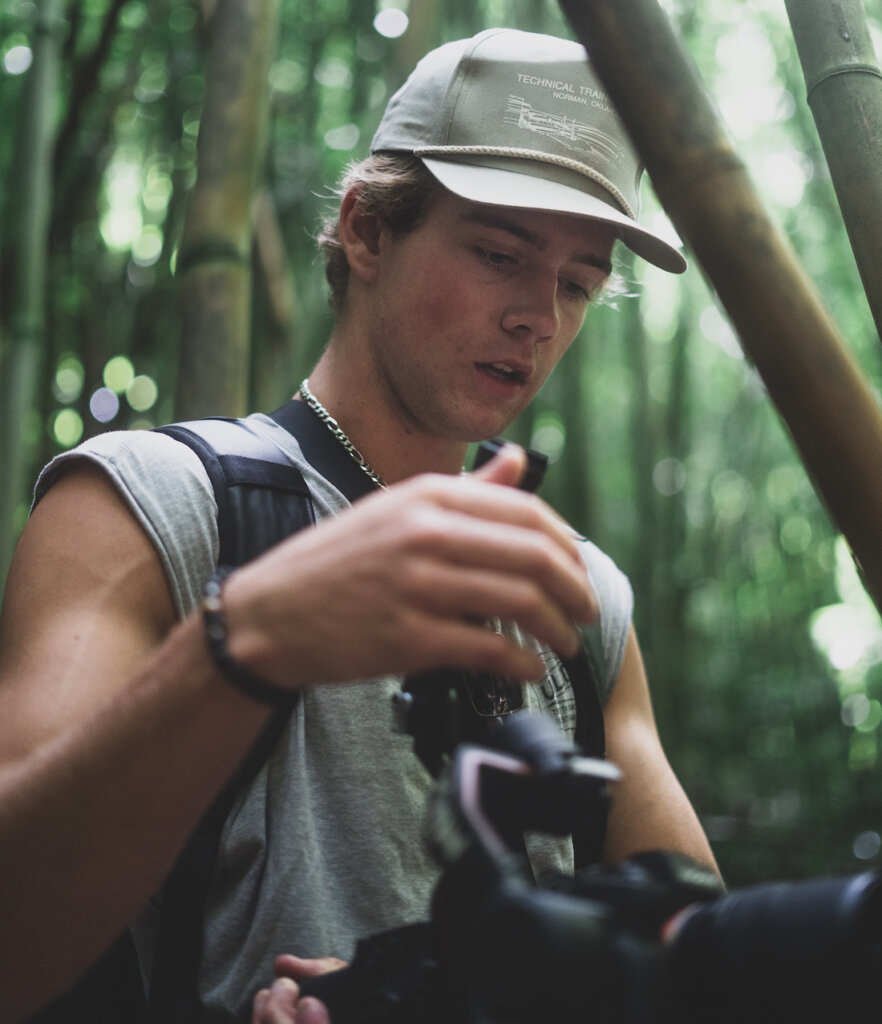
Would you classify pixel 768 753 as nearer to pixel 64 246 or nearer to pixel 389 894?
pixel 64 246

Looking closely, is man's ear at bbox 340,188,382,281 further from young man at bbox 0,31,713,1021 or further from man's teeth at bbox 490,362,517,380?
man's teeth at bbox 490,362,517,380

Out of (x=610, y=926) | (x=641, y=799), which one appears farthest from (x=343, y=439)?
(x=610, y=926)

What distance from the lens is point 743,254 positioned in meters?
0.85

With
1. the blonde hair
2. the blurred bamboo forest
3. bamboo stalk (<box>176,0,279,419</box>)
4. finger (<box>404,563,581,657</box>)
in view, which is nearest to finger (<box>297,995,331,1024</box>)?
finger (<box>404,563,581,657</box>)

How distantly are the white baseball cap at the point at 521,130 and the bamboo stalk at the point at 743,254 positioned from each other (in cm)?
63

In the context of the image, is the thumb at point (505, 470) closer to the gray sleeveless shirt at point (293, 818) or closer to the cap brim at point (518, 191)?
the gray sleeveless shirt at point (293, 818)

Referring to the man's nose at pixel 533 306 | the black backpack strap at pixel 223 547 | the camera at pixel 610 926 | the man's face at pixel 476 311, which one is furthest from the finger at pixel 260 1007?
the man's nose at pixel 533 306

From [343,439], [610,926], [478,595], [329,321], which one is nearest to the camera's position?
[610,926]

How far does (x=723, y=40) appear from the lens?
241 inches

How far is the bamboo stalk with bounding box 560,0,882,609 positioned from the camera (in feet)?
2.79

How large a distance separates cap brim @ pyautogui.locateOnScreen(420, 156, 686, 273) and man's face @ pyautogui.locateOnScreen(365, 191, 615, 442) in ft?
0.16

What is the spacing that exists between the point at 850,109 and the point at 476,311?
628mm

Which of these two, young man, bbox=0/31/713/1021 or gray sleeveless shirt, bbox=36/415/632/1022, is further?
gray sleeveless shirt, bbox=36/415/632/1022

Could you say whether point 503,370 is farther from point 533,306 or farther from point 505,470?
point 505,470
